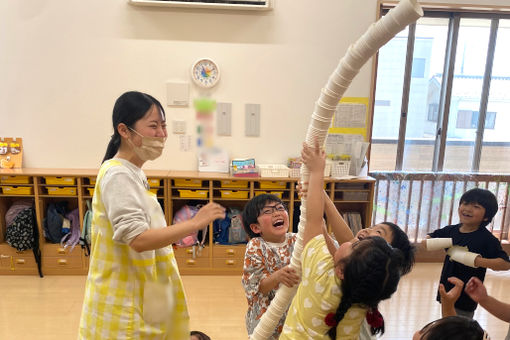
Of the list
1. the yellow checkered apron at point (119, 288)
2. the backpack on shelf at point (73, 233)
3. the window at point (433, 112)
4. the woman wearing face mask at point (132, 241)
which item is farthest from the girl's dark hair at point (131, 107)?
the window at point (433, 112)

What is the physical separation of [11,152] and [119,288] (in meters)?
3.27

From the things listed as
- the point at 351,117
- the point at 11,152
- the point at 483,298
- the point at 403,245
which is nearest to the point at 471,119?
the point at 351,117

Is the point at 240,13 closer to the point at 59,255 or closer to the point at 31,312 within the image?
the point at 59,255

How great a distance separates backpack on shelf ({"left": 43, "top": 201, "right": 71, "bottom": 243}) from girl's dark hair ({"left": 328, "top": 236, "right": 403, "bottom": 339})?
11.0 feet

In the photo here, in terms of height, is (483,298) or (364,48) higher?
(364,48)

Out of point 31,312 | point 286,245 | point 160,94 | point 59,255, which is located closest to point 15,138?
point 59,255

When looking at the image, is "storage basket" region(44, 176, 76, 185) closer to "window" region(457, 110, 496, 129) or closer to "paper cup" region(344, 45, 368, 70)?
"paper cup" region(344, 45, 368, 70)

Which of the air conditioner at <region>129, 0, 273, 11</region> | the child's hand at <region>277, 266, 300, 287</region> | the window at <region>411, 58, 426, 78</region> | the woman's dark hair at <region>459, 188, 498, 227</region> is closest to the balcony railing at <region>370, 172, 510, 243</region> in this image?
the window at <region>411, 58, 426, 78</region>

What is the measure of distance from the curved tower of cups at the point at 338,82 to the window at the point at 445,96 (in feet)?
10.2

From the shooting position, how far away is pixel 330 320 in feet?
3.34

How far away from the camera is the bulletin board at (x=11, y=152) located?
3539 mm

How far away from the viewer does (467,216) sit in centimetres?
195

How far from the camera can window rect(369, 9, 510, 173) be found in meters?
3.87

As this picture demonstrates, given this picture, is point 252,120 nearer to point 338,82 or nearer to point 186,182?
point 186,182
